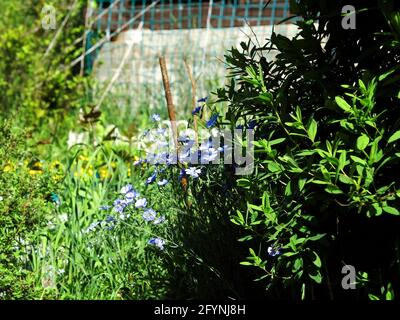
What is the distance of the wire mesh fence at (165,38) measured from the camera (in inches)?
297

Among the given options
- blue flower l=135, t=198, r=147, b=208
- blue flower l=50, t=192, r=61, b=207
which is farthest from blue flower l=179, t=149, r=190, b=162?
blue flower l=50, t=192, r=61, b=207

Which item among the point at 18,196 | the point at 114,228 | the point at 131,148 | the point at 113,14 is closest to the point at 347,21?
the point at 114,228

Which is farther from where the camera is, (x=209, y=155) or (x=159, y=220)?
(x=159, y=220)

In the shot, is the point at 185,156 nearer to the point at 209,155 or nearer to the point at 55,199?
the point at 209,155

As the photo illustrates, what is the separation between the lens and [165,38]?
8.05 m

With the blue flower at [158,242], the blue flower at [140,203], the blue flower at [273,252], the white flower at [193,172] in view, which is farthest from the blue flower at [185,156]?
the blue flower at [273,252]

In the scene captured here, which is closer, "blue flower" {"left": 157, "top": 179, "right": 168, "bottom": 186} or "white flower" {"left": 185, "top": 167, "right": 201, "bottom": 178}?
"white flower" {"left": 185, "top": 167, "right": 201, "bottom": 178}

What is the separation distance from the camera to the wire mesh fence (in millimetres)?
7531

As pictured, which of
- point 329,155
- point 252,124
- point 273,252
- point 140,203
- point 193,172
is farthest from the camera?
point 140,203

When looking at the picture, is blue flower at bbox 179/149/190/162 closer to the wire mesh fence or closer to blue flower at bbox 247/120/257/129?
blue flower at bbox 247/120/257/129

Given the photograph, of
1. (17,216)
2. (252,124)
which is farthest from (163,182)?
(17,216)

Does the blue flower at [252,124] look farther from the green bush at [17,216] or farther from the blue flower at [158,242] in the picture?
the green bush at [17,216]

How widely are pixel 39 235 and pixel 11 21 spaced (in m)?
5.49
